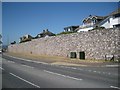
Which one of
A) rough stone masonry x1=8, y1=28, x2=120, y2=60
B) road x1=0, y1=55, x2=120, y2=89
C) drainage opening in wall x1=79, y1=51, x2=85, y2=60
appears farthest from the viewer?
drainage opening in wall x1=79, y1=51, x2=85, y2=60

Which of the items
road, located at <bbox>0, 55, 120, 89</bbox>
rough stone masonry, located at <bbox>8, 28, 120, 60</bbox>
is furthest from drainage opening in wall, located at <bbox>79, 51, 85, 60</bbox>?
road, located at <bbox>0, 55, 120, 89</bbox>

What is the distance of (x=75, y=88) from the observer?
11430 millimetres

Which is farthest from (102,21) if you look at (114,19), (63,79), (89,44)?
(63,79)

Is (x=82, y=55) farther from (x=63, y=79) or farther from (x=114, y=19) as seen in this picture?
(x=63, y=79)

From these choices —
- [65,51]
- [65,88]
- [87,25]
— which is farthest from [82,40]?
[87,25]

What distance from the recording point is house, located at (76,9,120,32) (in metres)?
54.8

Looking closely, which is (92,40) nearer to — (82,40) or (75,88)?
(82,40)

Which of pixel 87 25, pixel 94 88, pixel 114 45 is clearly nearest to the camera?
pixel 94 88

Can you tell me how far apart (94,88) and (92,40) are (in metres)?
24.6

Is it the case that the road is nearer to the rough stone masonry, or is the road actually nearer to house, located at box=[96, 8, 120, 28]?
the rough stone masonry

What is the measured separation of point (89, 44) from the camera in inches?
1425

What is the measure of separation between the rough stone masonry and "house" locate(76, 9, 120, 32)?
16235 mm

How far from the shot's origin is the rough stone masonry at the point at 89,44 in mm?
31453

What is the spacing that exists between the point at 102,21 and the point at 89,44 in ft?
102
